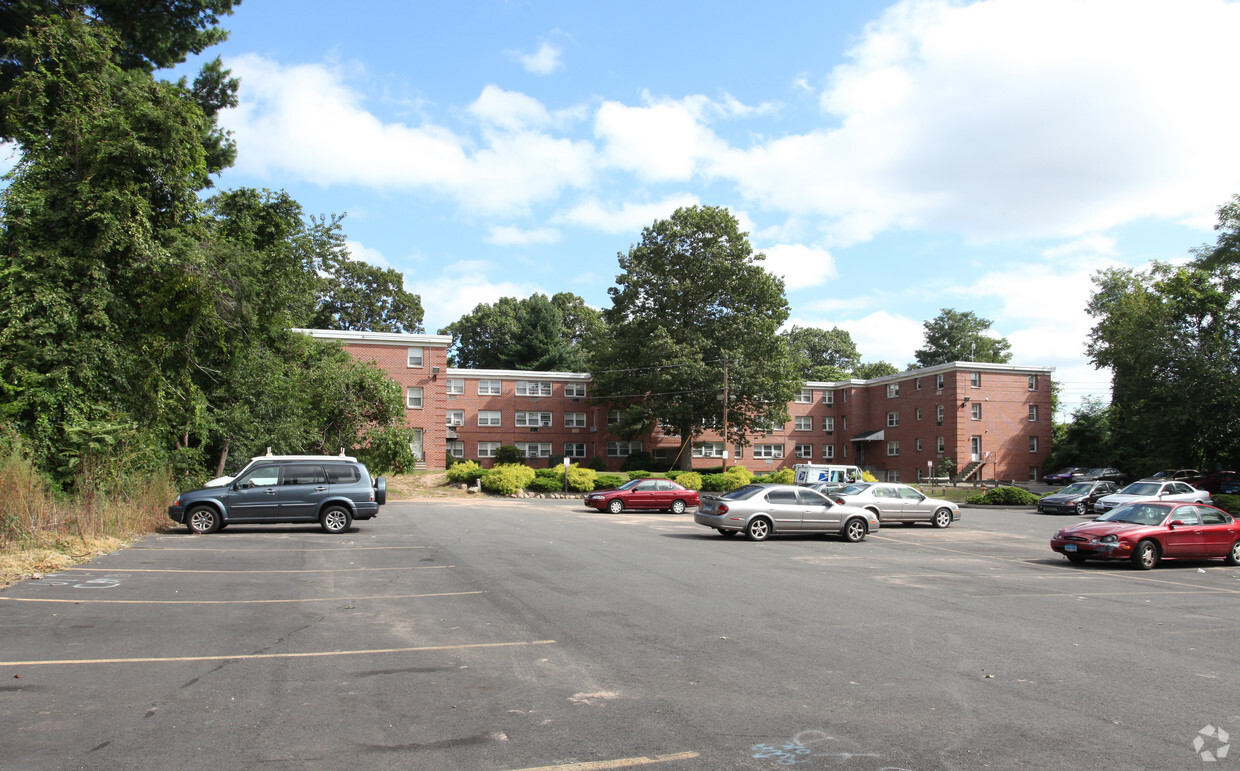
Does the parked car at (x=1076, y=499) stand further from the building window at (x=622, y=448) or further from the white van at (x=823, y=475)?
the building window at (x=622, y=448)

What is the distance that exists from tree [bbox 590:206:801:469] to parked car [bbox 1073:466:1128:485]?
19176 millimetres

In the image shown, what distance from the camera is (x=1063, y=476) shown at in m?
54.2

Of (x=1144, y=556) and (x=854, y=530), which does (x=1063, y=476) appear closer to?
(x=854, y=530)

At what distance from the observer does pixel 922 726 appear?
5.70m

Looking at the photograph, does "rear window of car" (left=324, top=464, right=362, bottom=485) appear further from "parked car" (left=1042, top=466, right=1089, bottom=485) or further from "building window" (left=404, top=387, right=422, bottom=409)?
"parked car" (left=1042, top=466, right=1089, bottom=485)

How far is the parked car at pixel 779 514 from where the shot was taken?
2042 centimetres

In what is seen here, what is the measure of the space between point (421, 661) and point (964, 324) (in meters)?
99.2

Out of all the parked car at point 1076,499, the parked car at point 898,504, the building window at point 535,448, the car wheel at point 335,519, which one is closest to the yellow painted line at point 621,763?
the car wheel at point 335,519

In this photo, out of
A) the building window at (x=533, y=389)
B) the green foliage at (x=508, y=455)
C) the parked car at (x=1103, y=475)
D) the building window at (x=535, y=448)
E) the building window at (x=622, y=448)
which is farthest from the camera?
the building window at (x=622, y=448)

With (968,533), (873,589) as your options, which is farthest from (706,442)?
(873,589)

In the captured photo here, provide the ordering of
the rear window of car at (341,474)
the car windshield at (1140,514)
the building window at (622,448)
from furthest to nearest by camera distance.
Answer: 1. the building window at (622,448)
2. the rear window of car at (341,474)
3. the car windshield at (1140,514)

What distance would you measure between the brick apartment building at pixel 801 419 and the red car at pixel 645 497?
2135 cm

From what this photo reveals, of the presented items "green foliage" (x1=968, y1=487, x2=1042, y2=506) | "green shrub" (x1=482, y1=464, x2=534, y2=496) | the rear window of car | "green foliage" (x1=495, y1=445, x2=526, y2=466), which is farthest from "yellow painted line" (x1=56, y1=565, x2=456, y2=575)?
"green foliage" (x1=495, y1=445, x2=526, y2=466)

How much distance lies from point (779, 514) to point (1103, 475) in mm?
41152
